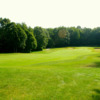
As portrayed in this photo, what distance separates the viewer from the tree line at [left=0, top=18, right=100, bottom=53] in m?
40.9

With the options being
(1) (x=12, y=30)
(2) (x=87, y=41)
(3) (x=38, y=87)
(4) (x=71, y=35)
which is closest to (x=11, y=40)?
(1) (x=12, y=30)

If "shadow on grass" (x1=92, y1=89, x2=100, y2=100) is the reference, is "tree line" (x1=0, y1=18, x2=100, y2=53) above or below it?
above

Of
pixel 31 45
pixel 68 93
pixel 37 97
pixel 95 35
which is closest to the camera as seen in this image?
pixel 37 97

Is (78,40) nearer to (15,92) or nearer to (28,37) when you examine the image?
(28,37)

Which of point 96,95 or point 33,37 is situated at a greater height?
point 33,37

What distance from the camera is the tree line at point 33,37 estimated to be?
4094 cm

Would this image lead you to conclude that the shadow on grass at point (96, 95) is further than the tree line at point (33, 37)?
No

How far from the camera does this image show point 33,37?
4747 centimetres

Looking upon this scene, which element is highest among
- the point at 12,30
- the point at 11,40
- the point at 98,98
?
the point at 12,30

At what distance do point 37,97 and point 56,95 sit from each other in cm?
88

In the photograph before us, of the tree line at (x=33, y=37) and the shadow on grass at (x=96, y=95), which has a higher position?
the tree line at (x=33, y=37)

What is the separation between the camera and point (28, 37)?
4712cm

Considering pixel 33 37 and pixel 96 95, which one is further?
pixel 33 37

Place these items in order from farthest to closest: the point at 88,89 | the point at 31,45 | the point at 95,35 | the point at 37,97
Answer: the point at 95,35, the point at 31,45, the point at 88,89, the point at 37,97
